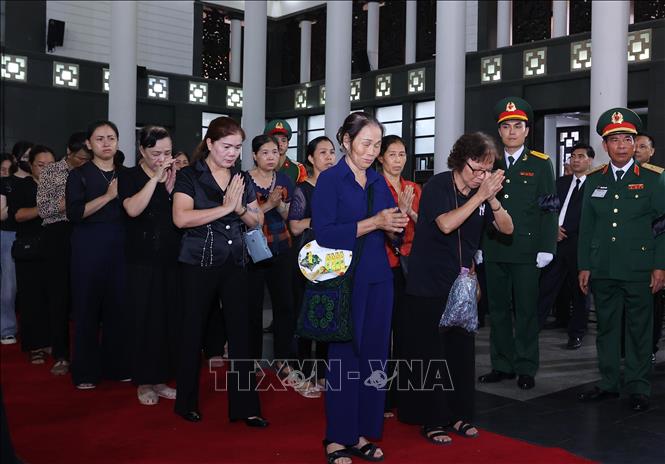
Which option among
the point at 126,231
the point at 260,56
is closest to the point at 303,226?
the point at 126,231

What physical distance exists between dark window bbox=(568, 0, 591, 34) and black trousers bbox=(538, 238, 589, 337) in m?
8.64

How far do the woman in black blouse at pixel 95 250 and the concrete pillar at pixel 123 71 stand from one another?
6741 millimetres

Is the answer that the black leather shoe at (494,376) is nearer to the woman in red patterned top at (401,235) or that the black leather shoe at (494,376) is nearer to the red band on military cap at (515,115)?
the woman in red patterned top at (401,235)

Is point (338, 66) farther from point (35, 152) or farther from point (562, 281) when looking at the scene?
point (35, 152)

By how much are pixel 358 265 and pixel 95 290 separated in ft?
6.96

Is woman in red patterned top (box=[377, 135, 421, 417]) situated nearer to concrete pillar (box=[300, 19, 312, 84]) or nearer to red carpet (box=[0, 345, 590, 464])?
red carpet (box=[0, 345, 590, 464])

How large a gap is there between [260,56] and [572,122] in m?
5.76

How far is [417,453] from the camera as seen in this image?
337 cm

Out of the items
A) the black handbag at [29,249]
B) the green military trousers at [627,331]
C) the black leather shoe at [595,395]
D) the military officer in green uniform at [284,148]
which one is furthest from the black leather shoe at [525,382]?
the black handbag at [29,249]

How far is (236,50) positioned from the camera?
59.8 ft

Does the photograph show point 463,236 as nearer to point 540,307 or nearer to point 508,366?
point 508,366

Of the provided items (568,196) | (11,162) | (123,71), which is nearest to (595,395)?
(568,196)

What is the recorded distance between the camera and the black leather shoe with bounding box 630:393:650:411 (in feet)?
13.7

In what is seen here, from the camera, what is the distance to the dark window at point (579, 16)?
13929 millimetres
